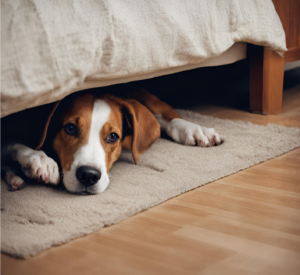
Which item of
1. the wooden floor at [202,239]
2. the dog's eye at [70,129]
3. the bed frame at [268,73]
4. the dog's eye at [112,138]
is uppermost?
the bed frame at [268,73]

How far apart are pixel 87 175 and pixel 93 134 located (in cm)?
23

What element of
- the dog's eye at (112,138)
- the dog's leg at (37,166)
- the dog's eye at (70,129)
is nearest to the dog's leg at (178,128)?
the dog's eye at (112,138)

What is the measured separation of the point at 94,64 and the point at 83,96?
0.32m

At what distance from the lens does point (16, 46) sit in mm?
1289

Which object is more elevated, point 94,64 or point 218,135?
point 94,64

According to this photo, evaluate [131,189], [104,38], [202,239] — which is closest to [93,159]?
[131,189]

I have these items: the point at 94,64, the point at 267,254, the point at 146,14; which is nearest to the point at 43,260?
the point at 267,254

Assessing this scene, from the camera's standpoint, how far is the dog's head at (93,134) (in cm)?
151

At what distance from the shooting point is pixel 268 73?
2639mm

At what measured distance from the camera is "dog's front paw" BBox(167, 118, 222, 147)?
6.72 feet

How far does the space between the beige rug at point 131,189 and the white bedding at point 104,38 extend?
1.14 feet

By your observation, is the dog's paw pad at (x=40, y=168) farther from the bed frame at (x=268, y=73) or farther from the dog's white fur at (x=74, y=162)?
the bed frame at (x=268, y=73)

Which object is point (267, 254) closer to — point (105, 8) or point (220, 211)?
point (220, 211)

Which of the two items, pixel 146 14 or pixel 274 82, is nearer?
pixel 146 14
